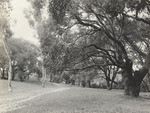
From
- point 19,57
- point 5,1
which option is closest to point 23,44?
point 19,57

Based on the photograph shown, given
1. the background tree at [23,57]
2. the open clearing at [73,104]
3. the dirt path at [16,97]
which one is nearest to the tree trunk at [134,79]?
the open clearing at [73,104]

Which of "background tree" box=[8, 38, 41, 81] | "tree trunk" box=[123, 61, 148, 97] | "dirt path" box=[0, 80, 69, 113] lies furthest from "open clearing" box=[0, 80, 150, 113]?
"background tree" box=[8, 38, 41, 81]

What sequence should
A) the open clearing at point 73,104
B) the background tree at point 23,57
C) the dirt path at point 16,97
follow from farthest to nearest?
1. the background tree at point 23,57
2. the dirt path at point 16,97
3. the open clearing at point 73,104

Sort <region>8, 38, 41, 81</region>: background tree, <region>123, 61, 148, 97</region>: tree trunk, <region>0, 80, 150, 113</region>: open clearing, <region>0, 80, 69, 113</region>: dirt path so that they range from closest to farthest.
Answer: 1. <region>0, 80, 150, 113</region>: open clearing
2. <region>0, 80, 69, 113</region>: dirt path
3. <region>123, 61, 148, 97</region>: tree trunk
4. <region>8, 38, 41, 81</region>: background tree

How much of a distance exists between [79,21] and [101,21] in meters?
4.23

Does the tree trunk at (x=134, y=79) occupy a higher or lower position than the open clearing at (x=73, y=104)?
higher

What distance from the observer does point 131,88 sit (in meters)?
28.1

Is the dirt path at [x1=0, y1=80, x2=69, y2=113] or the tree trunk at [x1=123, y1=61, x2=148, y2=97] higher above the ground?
the tree trunk at [x1=123, y1=61, x2=148, y2=97]

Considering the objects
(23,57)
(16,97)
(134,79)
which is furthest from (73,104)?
(23,57)

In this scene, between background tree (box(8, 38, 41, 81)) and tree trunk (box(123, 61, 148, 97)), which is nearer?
tree trunk (box(123, 61, 148, 97))

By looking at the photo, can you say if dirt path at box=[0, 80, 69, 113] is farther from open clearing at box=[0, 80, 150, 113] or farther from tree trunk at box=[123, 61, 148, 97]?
tree trunk at box=[123, 61, 148, 97]

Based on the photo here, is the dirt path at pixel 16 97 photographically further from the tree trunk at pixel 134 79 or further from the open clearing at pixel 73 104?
the tree trunk at pixel 134 79

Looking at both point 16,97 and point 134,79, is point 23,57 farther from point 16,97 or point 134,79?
point 134,79

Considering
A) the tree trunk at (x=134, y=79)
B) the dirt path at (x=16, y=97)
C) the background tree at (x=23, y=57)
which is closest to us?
the dirt path at (x=16, y=97)
